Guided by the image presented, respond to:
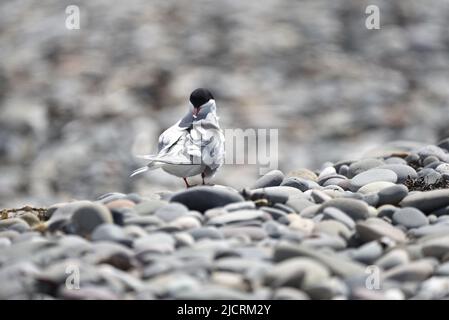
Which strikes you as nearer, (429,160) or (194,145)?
(194,145)

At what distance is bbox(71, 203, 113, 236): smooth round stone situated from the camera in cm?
264

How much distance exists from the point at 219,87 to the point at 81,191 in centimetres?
176

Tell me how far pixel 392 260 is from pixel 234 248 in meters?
0.44

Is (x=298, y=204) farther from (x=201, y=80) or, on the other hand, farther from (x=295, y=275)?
(x=201, y=80)

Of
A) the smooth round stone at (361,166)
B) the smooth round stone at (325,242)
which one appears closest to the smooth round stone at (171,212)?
the smooth round stone at (325,242)

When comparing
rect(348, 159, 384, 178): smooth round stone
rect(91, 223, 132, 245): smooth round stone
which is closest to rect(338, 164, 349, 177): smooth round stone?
rect(348, 159, 384, 178): smooth round stone

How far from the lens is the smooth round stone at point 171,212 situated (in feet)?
8.97

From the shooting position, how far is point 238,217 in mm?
2719

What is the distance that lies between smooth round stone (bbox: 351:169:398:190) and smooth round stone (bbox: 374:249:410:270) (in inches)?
44.6

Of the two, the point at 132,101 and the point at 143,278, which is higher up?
the point at 132,101

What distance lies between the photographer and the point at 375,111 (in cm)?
677

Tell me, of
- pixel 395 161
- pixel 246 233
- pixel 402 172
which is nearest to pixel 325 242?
pixel 246 233

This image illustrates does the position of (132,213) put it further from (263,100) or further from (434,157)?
(263,100)

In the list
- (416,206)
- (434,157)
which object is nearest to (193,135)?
(416,206)
